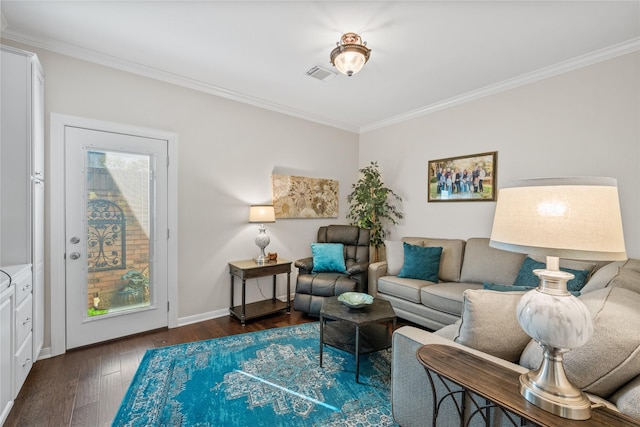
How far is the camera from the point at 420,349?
4.44 feet

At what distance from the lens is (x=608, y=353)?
101 cm

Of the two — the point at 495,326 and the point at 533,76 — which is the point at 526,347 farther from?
the point at 533,76

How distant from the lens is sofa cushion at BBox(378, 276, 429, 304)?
3082 millimetres

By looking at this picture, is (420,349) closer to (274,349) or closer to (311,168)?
(274,349)

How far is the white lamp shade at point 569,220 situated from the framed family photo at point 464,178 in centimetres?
251

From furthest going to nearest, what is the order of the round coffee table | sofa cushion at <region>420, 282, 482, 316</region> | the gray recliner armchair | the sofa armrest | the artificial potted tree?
the artificial potted tree → the sofa armrest → the gray recliner armchair → sofa cushion at <region>420, 282, 482, 316</region> → the round coffee table

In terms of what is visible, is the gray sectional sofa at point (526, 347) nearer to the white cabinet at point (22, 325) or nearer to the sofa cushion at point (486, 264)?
the sofa cushion at point (486, 264)

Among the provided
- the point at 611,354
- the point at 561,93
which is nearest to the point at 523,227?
the point at 611,354

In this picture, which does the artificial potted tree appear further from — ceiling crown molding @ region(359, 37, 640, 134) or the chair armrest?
the chair armrest

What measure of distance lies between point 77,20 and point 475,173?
13.6ft

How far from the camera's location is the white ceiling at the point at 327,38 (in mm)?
2006

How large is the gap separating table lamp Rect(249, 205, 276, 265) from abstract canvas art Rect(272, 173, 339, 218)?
1.10 ft

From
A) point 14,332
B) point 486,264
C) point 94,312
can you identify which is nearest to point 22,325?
point 14,332

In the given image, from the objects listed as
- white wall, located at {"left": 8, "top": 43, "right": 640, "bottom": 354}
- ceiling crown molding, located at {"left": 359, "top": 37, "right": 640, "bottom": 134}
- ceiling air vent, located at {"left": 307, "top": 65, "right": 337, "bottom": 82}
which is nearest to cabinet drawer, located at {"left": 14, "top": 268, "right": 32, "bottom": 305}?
white wall, located at {"left": 8, "top": 43, "right": 640, "bottom": 354}
